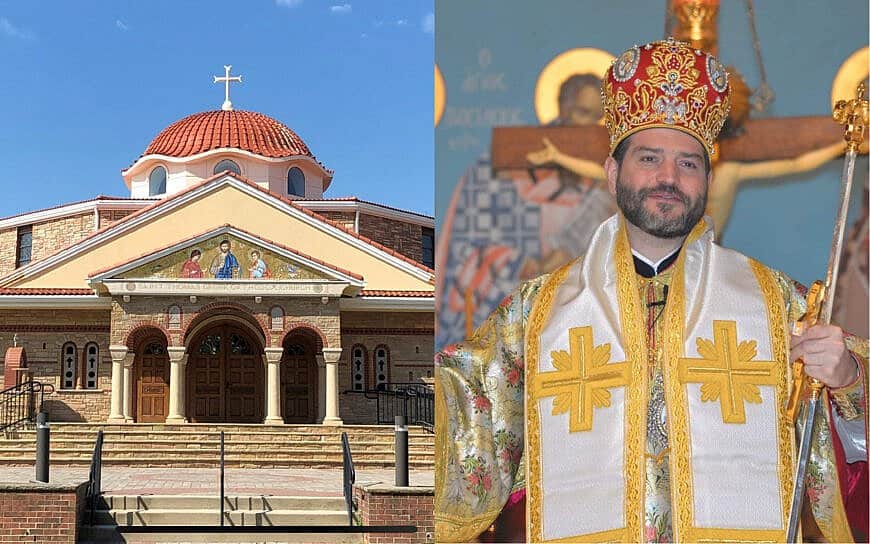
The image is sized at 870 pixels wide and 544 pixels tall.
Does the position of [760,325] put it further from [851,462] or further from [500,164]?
[500,164]

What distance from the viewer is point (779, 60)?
6211 millimetres

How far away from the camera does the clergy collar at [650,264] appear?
19.9 ft

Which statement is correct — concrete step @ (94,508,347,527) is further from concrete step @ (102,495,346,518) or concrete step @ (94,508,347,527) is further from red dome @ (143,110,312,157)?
red dome @ (143,110,312,157)

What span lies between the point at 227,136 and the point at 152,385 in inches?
360

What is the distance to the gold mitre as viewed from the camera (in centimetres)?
586

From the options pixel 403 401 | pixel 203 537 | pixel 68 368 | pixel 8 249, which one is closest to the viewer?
pixel 203 537

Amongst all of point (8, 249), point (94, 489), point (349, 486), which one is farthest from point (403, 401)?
point (8, 249)

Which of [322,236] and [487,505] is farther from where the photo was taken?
[322,236]

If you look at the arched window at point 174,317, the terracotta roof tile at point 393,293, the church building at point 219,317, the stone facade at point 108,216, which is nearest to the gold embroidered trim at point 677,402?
the church building at point 219,317

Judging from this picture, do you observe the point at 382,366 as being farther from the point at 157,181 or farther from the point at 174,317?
the point at 157,181

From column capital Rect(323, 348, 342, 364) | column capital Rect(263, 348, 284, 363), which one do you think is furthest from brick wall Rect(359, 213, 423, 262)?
column capital Rect(263, 348, 284, 363)

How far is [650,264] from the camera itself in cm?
607

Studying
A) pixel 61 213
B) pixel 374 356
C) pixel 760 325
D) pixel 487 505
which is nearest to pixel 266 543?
pixel 487 505

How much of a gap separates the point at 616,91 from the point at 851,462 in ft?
7.46
